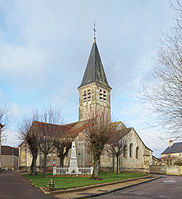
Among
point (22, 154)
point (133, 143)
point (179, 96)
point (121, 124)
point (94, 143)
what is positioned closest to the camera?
point (179, 96)

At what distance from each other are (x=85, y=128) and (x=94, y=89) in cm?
1040

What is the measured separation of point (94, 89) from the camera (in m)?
39.8

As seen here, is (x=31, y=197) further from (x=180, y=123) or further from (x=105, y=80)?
(x=105, y=80)

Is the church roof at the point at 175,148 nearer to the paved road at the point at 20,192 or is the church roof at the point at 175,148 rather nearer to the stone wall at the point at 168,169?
the stone wall at the point at 168,169

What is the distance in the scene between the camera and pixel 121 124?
37.4 meters

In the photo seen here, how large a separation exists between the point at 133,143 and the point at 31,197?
27052 mm

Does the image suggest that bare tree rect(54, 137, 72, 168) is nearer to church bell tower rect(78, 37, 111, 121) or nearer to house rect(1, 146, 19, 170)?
church bell tower rect(78, 37, 111, 121)

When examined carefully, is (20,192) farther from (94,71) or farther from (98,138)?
(94,71)

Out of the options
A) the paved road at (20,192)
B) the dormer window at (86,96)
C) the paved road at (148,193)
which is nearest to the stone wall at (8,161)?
the dormer window at (86,96)

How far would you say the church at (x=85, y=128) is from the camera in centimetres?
3241

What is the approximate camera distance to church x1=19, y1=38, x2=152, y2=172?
106 ft

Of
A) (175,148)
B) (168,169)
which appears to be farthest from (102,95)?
(175,148)

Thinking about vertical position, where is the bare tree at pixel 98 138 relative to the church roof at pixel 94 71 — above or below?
below

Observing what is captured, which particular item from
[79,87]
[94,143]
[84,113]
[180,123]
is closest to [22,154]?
[84,113]
